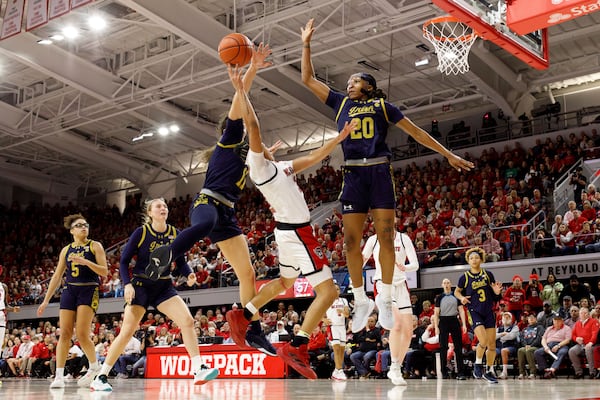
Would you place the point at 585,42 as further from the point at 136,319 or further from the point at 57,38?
the point at 136,319

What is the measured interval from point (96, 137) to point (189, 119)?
5.84 metres

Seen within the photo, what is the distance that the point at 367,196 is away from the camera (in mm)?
6430

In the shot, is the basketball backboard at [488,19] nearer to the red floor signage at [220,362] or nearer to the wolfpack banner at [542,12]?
the wolfpack banner at [542,12]

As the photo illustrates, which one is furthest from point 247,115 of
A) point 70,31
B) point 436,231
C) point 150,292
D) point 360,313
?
point 70,31

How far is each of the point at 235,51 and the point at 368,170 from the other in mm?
1664

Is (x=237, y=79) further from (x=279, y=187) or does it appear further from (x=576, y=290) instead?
(x=576, y=290)

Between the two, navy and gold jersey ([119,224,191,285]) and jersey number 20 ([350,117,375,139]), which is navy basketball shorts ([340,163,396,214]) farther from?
navy and gold jersey ([119,224,191,285])

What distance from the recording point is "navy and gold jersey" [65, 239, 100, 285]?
879 centimetres

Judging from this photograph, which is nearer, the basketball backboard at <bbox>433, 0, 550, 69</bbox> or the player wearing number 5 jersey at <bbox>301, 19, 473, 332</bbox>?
the player wearing number 5 jersey at <bbox>301, 19, 473, 332</bbox>

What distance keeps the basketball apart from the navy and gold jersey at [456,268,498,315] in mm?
5983

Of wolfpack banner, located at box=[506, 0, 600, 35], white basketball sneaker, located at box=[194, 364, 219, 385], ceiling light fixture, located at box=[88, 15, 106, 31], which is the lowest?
white basketball sneaker, located at box=[194, 364, 219, 385]

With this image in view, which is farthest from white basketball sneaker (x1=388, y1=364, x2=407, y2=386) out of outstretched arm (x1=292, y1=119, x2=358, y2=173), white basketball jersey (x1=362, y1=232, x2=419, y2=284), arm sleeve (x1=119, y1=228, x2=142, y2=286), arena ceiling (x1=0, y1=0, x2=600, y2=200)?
arena ceiling (x1=0, y1=0, x2=600, y2=200)

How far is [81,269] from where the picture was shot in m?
8.85

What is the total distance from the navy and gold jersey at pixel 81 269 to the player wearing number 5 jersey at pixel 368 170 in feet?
12.9
